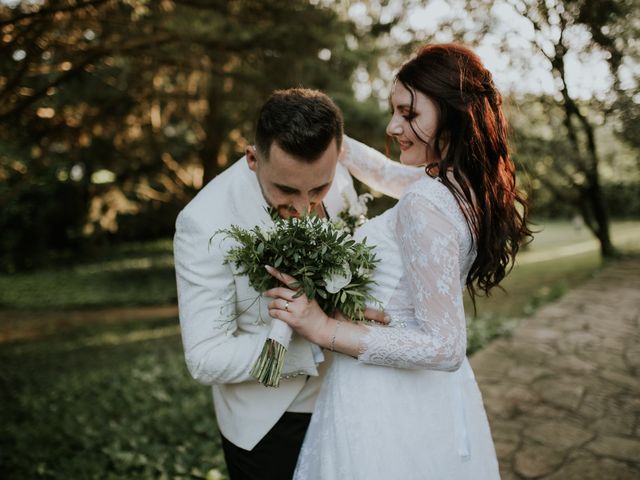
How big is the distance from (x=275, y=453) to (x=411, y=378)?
1.93 feet

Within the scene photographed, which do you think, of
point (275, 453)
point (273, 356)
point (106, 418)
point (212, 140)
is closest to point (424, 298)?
point (273, 356)

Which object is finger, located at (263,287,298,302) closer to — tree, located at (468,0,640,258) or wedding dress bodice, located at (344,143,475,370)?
wedding dress bodice, located at (344,143,475,370)

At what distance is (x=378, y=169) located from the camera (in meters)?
2.47

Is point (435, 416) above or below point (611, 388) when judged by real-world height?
above

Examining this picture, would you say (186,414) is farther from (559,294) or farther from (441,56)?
(559,294)

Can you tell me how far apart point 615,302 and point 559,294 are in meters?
0.99

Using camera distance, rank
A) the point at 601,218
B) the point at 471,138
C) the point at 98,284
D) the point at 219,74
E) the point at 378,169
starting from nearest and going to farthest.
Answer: the point at 471,138 → the point at 378,169 → the point at 219,74 → the point at 601,218 → the point at 98,284

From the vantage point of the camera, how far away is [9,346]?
30.7ft

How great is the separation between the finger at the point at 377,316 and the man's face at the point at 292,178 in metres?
0.41

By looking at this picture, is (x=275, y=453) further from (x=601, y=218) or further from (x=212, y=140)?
Answer: (x=601, y=218)

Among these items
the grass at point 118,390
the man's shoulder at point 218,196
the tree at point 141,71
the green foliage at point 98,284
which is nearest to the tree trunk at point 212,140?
the tree at point 141,71

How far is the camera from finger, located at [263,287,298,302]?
172cm

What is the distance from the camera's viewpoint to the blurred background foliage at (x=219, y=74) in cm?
490

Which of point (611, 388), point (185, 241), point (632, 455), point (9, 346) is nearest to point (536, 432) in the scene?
point (632, 455)
